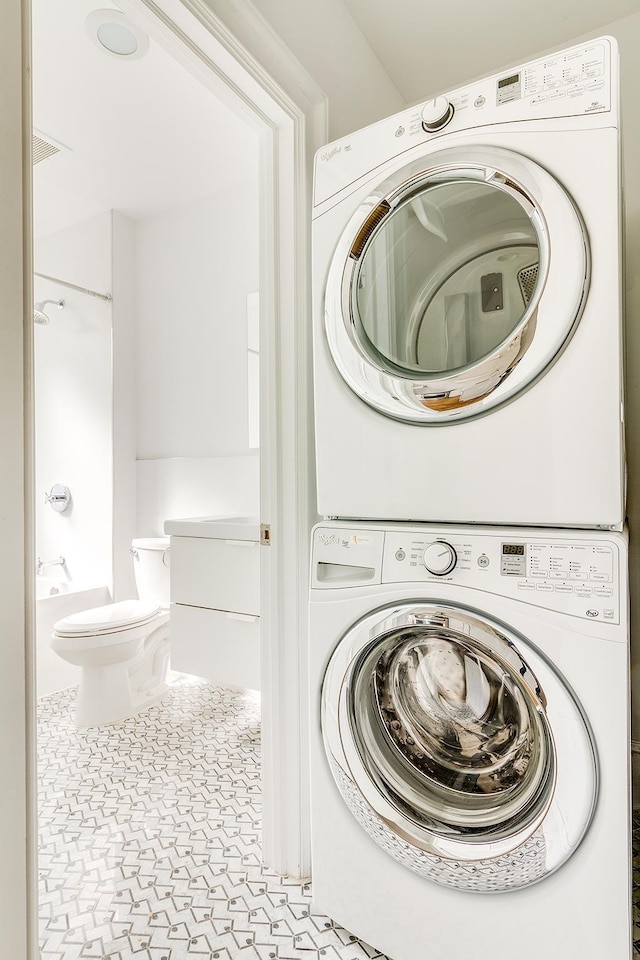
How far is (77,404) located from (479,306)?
Answer: 257 cm

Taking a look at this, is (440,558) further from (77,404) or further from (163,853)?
(77,404)

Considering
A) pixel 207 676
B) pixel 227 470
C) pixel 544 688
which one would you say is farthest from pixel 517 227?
pixel 227 470

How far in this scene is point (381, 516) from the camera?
1.11m

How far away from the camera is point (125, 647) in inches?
85.0

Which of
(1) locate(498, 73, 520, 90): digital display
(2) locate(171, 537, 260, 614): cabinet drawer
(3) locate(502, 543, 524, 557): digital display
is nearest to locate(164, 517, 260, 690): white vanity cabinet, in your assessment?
(2) locate(171, 537, 260, 614): cabinet drawer

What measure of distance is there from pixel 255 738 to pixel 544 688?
5.00 ft

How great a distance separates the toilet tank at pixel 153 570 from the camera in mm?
2480

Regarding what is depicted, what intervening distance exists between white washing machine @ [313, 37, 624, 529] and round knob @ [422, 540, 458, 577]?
7 centimetres

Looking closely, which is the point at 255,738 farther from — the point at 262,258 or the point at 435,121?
the point at 435,121

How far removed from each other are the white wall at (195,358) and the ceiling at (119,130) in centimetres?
16

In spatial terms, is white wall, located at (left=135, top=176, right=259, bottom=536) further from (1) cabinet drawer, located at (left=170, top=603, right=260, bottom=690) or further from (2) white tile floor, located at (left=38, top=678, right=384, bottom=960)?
(2) white tile floor, located at (left=38, top=678, right=384, bottom=960)

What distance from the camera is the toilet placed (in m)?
2.09

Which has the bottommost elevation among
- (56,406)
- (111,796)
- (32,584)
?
(111,796)

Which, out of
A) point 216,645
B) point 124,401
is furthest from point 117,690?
point 124,401
